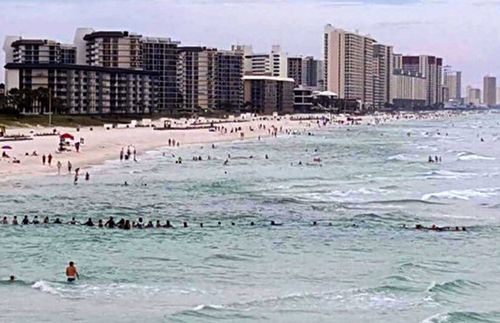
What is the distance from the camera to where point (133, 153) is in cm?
7475

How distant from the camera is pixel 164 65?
7023 inches

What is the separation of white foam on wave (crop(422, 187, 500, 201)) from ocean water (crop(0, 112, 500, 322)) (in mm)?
115

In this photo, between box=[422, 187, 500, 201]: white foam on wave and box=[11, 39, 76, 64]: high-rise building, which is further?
box=[11, 39, 76, 64]: high-rise building

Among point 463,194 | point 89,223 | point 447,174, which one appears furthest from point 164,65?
point 89,223

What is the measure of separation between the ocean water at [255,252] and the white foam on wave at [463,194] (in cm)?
11

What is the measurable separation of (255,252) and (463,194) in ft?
71.4

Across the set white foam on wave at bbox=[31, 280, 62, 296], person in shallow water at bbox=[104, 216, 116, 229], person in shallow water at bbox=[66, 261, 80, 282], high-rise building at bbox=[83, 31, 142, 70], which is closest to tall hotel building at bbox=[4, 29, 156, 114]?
high-rise building at bbox=[83, 31, 142, 70]

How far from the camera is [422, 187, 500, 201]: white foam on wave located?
4653 centimetres

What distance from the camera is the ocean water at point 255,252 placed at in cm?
2197

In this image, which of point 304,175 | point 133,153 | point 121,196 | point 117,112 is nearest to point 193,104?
point 117,112

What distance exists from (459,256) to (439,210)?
39.7 ft

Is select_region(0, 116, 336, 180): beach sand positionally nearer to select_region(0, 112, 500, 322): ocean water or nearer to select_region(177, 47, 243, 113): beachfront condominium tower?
select_region(0, 112, 500, 322): ocean water

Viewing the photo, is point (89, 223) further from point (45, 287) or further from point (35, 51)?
point (35, 51)

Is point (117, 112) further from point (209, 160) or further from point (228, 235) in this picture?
point (228, 235)
